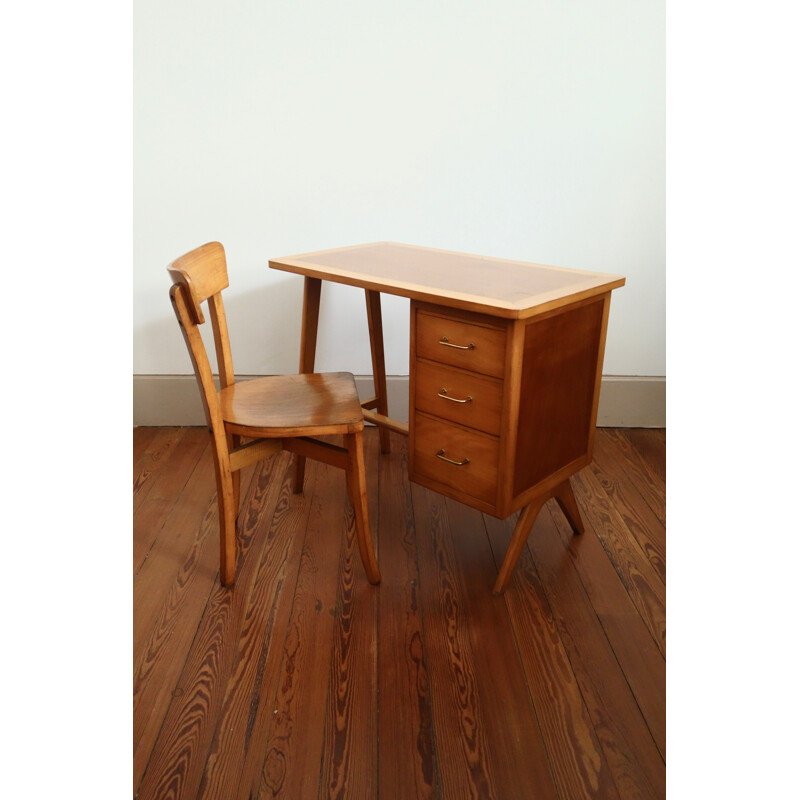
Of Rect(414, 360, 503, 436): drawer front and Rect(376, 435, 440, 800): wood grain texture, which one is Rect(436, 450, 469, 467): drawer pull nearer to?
Rect(414, 360, 503, 436): drawer front

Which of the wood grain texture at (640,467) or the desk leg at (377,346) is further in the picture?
the desk leg at (377,346)

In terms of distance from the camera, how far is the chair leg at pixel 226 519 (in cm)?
184

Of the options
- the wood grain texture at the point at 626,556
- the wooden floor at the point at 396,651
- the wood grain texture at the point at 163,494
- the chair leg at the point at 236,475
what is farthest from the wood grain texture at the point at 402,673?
the wood grain texture at the point at 163,494

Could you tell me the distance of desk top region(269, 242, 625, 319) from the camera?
5.56 feet

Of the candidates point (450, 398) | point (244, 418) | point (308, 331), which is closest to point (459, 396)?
point (450, 398)

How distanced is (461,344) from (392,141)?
1325 mm

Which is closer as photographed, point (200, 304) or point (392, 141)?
point (200, 304)

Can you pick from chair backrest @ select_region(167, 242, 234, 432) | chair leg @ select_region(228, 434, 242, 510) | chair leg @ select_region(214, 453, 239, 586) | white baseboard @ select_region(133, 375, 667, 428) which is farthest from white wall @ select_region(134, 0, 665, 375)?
chair leg @ select_region(214, 453, 239, 586)

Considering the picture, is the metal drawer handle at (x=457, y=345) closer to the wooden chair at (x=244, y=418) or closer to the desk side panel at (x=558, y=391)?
the desk side panel at (x=558, y=391)

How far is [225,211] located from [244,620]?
1675mm

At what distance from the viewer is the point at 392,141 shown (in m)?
2.78

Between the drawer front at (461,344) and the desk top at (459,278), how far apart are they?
0.22 feet

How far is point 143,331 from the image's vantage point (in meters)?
3.00

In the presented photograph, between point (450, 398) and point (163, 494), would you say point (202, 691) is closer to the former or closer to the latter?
point (450, 398)
